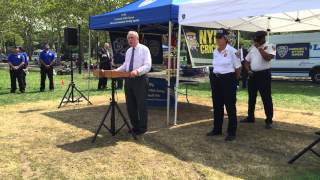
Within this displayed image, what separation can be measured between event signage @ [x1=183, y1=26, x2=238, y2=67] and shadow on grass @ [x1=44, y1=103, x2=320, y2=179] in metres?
1.32

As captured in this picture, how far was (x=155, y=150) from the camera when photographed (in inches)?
279

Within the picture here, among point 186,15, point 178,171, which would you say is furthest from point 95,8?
point 178,171

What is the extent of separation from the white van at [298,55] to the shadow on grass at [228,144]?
12.2 metres

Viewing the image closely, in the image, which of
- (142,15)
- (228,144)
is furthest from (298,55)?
(228,144)

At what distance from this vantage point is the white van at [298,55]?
20516 mm

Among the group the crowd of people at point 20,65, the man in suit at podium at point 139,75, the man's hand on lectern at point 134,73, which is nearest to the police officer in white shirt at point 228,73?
the man in suit at podium at point 139,75

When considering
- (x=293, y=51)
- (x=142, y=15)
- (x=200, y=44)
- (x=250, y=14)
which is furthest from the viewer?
(x=293, y=51)

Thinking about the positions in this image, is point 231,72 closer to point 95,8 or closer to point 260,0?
point 260,0

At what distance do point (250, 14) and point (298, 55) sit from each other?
14.7 m

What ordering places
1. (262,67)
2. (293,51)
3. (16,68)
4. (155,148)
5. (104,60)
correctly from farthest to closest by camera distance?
(293,51)
(104,60)
(16,68)
(262,67)
(155,148)

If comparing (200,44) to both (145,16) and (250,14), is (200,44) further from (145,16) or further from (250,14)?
(250,14)

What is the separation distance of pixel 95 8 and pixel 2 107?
25.4 m

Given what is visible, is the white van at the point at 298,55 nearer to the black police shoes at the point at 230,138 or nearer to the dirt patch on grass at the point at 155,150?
the dirt patch on grass at the point at 155,150

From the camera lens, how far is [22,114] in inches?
429
